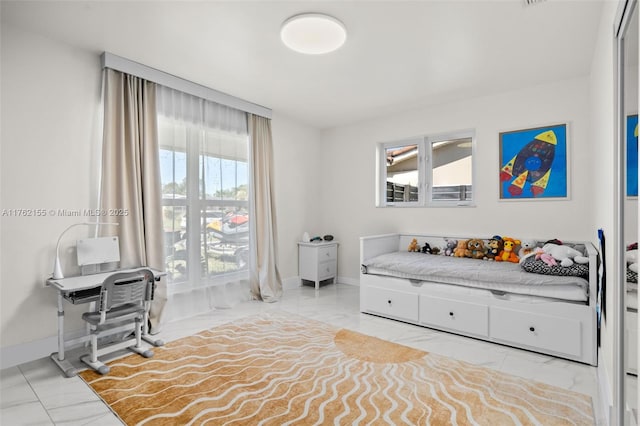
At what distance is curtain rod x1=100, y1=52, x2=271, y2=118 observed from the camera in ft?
9.47

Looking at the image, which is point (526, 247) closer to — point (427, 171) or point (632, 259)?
point (427, 171)

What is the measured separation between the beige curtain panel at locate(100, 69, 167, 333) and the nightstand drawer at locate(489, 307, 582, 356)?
10.0 ft

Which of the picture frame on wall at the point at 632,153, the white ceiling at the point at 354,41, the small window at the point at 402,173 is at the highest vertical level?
the white ceiling at the point at 354,41

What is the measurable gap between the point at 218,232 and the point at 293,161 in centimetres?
163

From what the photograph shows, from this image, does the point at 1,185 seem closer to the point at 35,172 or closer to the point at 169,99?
the point at 35,172

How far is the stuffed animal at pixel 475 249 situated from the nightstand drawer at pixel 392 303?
92 centimetres

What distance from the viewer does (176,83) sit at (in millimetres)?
3336

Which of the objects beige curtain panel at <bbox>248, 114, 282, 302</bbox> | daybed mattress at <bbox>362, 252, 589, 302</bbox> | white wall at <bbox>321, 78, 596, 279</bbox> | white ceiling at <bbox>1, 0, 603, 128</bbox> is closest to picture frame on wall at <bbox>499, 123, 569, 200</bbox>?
white wall at <bbox>321, 78, 596, 279</bbox>

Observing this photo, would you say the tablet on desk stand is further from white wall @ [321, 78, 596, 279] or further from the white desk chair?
white wall @ [321, 78, 596, 279]

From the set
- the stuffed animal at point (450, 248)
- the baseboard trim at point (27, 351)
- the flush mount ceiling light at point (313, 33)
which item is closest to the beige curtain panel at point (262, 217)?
the flush mount ceiling light at point (313, 33)

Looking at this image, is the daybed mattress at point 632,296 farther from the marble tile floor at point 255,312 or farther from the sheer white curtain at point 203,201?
the sheer white curtain at point 203,201

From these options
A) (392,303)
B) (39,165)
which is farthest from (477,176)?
(39,165)

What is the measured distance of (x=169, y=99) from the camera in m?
3.41

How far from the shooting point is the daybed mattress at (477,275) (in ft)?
8.43
